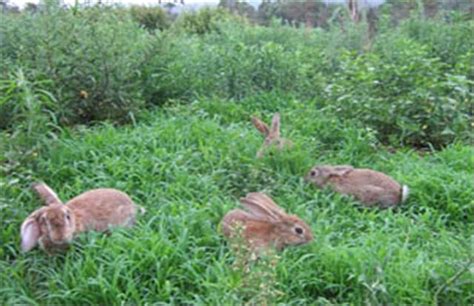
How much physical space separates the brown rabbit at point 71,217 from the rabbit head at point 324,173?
1099 millimetres

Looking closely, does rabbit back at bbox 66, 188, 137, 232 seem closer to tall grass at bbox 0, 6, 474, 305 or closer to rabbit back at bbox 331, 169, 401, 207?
tall grass at bbox 0, 6, 474, 305

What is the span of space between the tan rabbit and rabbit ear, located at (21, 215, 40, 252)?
1.61m

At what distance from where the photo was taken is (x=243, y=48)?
5820mm

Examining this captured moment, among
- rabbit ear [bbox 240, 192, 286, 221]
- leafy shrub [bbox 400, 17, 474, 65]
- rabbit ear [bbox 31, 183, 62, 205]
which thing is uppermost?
leafy shrub [bbox 400, 17, 474, 65]

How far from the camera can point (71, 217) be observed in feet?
9.23

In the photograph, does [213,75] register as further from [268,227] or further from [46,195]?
A: [268,227]

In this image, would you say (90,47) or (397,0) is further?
(397,0)

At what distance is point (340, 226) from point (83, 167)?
1566 mm

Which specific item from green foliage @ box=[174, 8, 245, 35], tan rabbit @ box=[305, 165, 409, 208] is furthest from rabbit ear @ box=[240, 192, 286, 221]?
green foliage @ box=[174, 8, 245, 35]

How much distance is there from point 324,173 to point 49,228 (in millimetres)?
1617

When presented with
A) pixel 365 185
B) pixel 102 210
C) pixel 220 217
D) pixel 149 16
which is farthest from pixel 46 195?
pixel 149 16

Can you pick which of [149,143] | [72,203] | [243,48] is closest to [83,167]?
[149,143]

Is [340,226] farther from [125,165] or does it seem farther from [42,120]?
[42,120]

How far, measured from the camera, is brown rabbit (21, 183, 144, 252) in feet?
8.93
